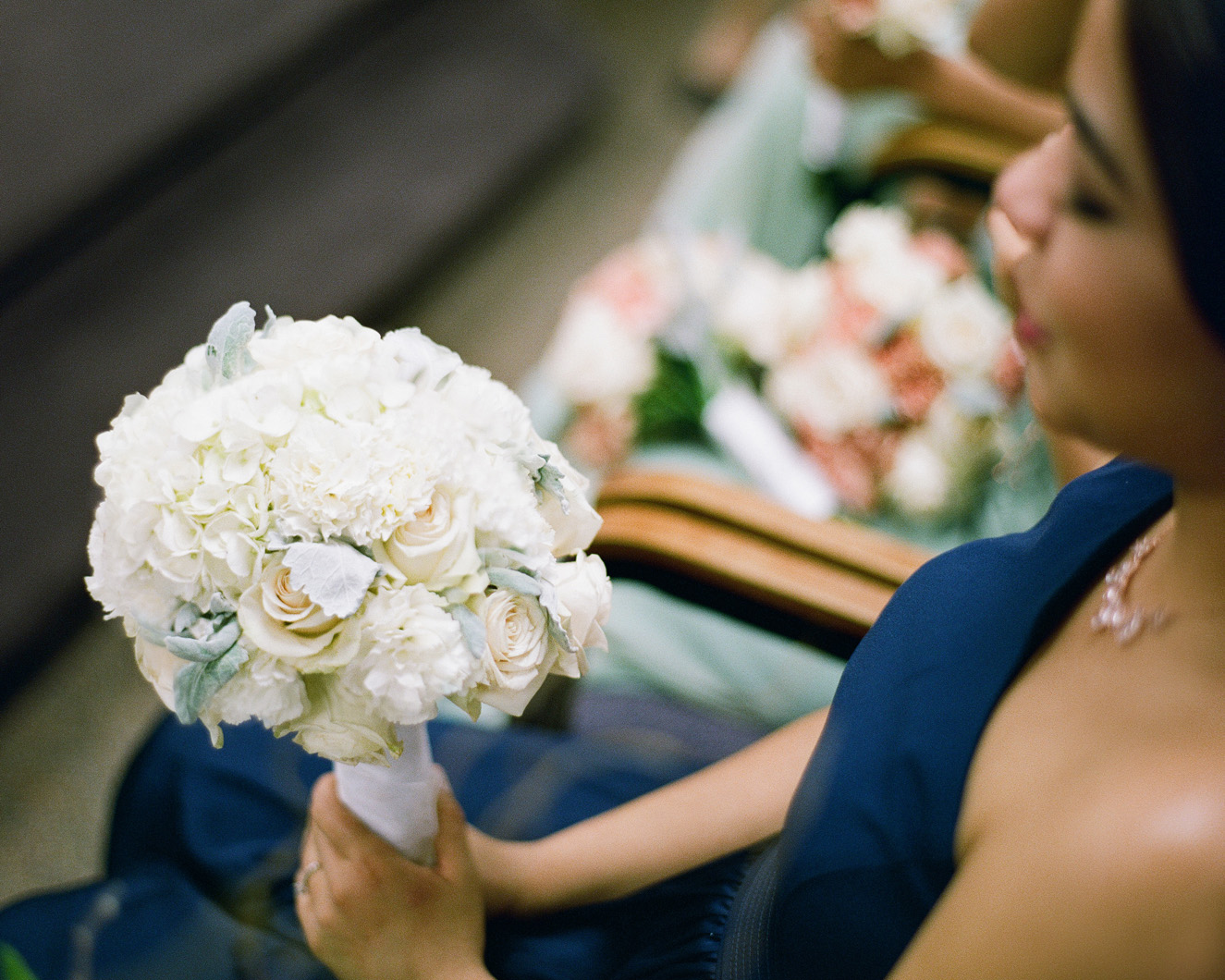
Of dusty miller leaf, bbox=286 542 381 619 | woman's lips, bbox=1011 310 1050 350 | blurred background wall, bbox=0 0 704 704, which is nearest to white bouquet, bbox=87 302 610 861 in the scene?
dusty miller leaf, bbox=286 542 381 619

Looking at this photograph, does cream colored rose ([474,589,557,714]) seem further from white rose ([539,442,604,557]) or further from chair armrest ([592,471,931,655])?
chair armrest ([592,471,931,655])

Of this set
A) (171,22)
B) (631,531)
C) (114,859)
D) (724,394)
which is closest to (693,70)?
(171,22)

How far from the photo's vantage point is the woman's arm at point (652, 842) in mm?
922

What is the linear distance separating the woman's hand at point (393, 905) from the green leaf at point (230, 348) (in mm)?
405

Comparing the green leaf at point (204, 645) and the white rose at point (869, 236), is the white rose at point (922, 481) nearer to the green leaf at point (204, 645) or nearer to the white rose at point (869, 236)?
the white rose at point (869, 236)

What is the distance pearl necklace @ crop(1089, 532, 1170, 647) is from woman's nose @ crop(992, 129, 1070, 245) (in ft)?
0.91

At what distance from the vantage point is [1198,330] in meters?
0.50

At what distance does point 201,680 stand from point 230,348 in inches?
8.8

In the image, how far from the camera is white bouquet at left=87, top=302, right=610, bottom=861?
0.59m

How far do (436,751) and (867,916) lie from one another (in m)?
0.53

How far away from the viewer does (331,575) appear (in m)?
0.58

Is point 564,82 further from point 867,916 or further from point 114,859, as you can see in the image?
point 867,916

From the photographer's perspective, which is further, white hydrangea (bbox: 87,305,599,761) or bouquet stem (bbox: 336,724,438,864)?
bouquet stem (bbox: 336,724,438,864)

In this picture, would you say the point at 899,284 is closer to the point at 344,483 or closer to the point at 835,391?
the point at 835,391
